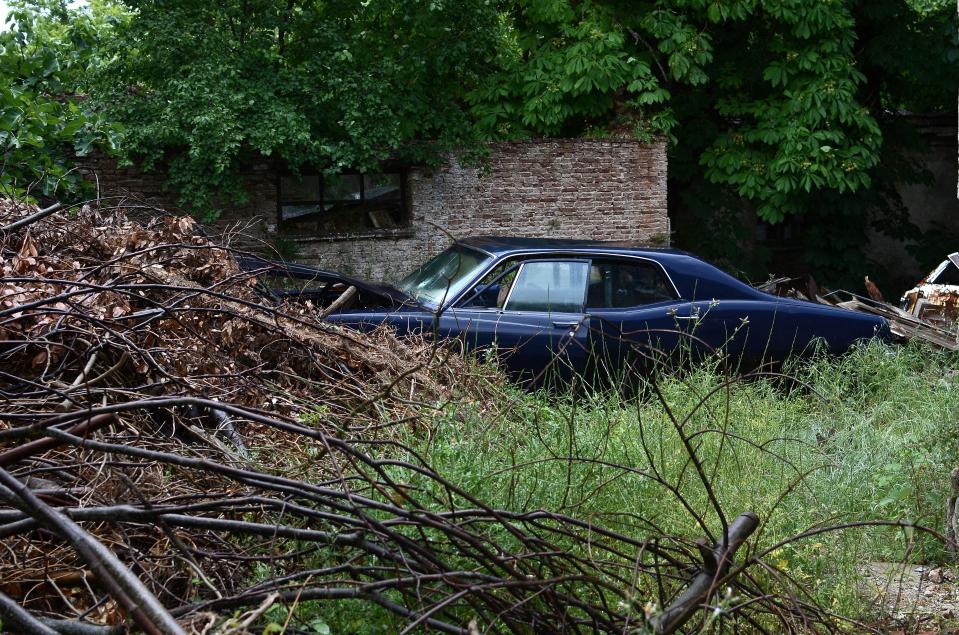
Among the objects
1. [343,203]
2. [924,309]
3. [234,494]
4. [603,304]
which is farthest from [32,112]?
[924,309]

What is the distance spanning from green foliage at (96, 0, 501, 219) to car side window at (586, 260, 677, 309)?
18.9 feet

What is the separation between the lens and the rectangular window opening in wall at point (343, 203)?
45.3 feet

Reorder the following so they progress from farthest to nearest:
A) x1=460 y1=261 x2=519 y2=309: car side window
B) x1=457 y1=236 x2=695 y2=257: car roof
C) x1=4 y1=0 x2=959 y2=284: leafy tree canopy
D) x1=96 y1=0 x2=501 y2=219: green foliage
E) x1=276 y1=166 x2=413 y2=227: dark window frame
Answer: x1=276 y1=166 x2=413 y2=227: dark window frame < x1=4 y1=0 x2=959 y2=284: leafy tree canopy < x1=96 y1=0 x2=501 y2=219: green foliage < x1=457 y1=236 x2=695 y2=257: car roof < x1=460 y1=261 x2=519 y2=309: car side window

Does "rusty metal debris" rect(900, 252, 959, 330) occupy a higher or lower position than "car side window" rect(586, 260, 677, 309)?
lower

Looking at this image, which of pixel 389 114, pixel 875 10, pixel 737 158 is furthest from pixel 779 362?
pixel 875 10

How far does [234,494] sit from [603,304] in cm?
469

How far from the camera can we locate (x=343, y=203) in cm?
1412

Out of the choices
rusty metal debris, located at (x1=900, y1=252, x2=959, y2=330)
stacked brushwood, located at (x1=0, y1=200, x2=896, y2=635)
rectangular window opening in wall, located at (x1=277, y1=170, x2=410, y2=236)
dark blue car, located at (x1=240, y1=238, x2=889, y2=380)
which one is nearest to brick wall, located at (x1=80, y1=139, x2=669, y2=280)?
rectangular window opening in wall, located at (x1=277, y1=170, x2=410, y2=236)

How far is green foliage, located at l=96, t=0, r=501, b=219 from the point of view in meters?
11.9

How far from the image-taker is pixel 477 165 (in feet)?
46.5

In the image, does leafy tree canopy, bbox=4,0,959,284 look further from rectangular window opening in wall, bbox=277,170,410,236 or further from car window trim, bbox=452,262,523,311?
car window trim, bbox=452,262,523,311

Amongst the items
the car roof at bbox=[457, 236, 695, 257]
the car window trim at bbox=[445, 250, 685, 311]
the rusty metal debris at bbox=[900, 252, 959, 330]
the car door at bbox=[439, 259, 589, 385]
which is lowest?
the rusty metal debris at bbox=[900, 252, 959, 330]

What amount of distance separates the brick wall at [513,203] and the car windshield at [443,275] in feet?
16.8

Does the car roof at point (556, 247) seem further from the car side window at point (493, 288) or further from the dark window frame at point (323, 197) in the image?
the dark window frame at point (323, 197)
